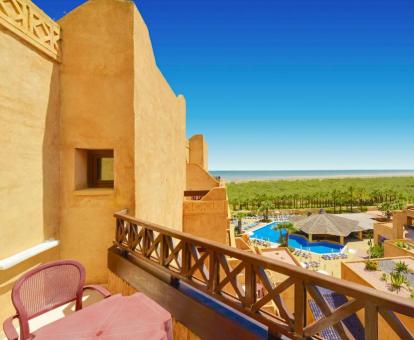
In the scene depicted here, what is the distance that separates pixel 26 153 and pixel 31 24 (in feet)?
7.34

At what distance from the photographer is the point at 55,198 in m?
4.80

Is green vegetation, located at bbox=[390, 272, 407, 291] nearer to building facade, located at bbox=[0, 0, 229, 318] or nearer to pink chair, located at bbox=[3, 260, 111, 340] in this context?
building facade, located at bbox=[0, 0, 229, 318]

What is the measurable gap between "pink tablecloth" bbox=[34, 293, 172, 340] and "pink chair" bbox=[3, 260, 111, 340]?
0.96 feet

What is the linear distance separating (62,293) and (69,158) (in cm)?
307

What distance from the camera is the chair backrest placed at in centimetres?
227

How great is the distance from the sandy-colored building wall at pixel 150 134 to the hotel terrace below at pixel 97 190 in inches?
1.9

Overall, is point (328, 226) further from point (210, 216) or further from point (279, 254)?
point (210, 216)

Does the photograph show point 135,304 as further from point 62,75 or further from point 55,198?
point 62,75

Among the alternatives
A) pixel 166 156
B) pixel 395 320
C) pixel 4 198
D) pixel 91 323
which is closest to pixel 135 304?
pixel 91 323

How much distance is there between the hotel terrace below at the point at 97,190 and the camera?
8.84 feet

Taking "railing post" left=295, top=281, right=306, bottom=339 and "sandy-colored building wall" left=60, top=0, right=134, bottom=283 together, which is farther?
"sandy-colored building wall" left=60, top=0, right=134, bottom=283

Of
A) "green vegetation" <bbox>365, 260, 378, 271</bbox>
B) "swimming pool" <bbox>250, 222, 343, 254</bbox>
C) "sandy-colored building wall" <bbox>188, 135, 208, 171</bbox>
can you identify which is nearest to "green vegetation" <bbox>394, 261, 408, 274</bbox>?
"green vegetation" <bbox>365, 260, 378, 271</bbox>

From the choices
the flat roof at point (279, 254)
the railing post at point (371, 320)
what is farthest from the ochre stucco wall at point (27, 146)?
the flat roof at point (279, 254)

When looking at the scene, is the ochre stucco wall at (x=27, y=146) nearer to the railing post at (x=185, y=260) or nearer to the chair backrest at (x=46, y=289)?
the chair backrest at (x=46, y=289)
